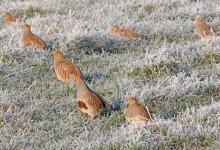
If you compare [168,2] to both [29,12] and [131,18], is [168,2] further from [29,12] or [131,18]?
[29,12]

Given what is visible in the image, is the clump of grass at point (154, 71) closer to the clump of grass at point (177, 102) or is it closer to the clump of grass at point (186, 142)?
the clump of grass at point (177, 102)

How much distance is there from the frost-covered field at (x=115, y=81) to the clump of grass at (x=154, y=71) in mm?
17

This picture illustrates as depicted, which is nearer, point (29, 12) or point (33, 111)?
point (33, 111)

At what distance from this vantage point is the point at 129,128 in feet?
20.1

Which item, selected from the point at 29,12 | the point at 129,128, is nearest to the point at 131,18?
the point at 29,12

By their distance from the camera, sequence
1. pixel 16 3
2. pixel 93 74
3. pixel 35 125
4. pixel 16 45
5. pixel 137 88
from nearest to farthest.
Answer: pixel 35 125, pixel 137 88, pixel 93 74, pixel 16 45, pixel 16 3

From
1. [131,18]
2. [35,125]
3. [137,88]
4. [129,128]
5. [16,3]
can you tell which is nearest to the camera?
[129,128]

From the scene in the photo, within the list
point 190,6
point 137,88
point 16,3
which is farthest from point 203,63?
point 16,3

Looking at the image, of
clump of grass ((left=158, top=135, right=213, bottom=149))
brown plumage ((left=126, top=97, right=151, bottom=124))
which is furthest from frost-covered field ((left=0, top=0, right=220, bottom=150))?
brown plumage ((left=126, top=97, right=151, bottom=124))

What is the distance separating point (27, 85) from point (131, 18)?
616 centimetres

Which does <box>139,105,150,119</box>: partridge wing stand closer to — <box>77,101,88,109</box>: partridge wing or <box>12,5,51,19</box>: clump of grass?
<box>77,101,88,109</box>: partridge wing

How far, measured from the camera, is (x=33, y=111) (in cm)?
717

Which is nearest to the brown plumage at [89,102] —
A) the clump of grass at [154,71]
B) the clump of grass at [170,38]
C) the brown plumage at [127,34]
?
the clump of grass at [154,71]

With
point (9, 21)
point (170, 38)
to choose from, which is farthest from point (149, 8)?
point (9, 21)
